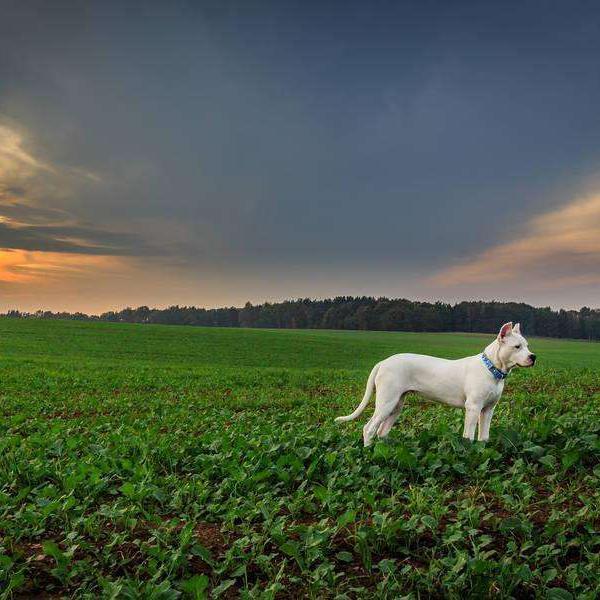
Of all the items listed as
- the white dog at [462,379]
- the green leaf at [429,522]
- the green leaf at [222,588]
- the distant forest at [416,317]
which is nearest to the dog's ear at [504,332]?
the white dog at [462,379]

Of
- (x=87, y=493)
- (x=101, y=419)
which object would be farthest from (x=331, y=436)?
(x=101, y=419)

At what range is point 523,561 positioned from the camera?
4816 mm

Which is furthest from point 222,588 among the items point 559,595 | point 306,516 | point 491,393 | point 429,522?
point 491,393

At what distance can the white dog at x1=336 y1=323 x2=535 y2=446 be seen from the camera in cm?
739

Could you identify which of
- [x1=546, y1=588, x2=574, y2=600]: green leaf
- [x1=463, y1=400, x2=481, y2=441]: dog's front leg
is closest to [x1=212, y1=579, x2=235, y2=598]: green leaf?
[x1=546, y1=588, x2=574, y2=600]: green leaf

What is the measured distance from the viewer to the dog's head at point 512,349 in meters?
7.23

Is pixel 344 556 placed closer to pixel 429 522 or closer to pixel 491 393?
pixel 429 522

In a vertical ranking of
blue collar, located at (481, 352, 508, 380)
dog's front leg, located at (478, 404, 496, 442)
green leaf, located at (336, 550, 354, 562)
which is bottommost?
green leaf, located at (336, 550, 354, 562)

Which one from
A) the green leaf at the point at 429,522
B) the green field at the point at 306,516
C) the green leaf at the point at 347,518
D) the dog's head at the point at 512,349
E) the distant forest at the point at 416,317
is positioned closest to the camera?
the green field at the point at 306,516

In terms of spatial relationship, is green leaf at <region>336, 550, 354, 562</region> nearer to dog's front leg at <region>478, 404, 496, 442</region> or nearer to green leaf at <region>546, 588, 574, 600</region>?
green leaf at <region>546, 588, 574, 600</region>

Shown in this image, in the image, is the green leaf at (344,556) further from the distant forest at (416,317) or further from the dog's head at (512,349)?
the distant forest at (416,317)

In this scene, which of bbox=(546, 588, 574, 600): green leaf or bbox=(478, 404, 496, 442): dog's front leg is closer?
bbox=(546, 588, 574, 600): green leaf

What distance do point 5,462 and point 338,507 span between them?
583cm

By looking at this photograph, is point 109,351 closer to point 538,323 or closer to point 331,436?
point 331,436
